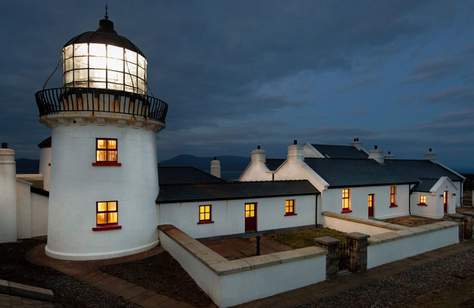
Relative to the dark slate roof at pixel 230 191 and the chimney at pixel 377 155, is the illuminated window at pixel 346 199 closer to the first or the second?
the dark slate roof at pixel 230 191

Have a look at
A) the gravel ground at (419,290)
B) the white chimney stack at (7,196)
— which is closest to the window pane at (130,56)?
the white chimney stack at (7,196)

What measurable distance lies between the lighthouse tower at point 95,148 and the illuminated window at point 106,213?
0.02m

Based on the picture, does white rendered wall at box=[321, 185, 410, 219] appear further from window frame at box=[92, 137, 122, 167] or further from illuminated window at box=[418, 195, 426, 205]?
window frame at box=[92, 137, 122, 167]

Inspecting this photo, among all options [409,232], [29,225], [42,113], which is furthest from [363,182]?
[29,225]

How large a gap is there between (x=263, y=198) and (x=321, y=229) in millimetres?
4898

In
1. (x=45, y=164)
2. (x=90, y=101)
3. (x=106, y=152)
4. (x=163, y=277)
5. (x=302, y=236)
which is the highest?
(x=90, y=101)

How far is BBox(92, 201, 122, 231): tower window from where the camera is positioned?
40.6ft

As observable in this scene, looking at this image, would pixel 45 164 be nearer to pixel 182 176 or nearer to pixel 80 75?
pixel 182 176

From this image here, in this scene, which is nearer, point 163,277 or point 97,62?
point 163,277

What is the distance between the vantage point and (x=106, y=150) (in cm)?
1266

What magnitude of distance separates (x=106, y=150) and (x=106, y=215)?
3.11 meters

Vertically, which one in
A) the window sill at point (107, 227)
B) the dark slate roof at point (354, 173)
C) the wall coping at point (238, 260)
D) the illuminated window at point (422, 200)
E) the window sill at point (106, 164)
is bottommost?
the illuminated window at point (422, 200)

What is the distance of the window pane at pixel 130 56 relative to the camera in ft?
41.8

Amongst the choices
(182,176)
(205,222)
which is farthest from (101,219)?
(182,176)
